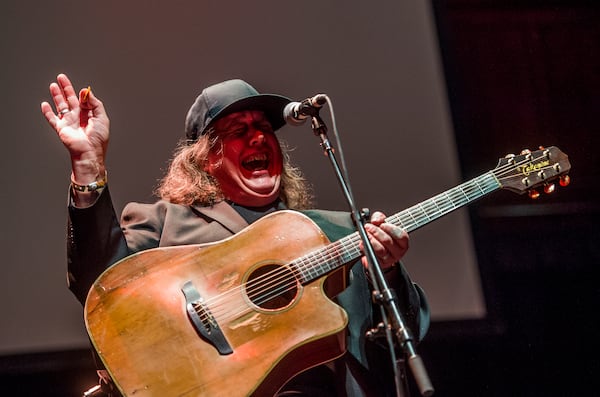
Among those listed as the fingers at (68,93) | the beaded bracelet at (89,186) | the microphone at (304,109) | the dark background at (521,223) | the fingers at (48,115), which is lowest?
the dark background at (521,223)

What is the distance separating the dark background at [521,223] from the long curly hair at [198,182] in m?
0.78

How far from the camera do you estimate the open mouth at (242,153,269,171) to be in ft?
8.68

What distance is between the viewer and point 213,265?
2117 millimetres

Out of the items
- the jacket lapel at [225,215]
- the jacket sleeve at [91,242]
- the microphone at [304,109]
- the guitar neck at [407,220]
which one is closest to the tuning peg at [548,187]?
the guitar neck at [407,220]

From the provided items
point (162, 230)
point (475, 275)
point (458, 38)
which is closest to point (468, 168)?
point (475, 275)

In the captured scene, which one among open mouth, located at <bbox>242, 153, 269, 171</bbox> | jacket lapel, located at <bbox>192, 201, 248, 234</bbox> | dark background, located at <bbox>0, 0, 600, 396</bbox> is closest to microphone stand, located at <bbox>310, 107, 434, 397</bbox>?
jacket lapel, located at <bbox>192, 201, 248, 234</bbox>

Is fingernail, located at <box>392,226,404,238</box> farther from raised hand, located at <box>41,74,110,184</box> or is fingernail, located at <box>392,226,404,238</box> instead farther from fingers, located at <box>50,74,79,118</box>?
fingers, located at <box>50,74,79,118</box>

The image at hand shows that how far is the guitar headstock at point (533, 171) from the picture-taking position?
8.00 feet

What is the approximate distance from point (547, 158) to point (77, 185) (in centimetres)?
169

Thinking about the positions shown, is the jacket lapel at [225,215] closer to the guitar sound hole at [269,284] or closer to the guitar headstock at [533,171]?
the guitar sound hole at [269,284]

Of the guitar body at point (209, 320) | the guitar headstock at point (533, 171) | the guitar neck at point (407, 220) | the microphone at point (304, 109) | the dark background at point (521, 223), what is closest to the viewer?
the guitar body at point (209, 320)

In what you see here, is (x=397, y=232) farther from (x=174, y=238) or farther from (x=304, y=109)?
(x=174, y=238)

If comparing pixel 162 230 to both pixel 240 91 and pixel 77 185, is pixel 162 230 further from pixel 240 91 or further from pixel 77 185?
pixel 240 91

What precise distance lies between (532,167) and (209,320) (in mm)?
1335
